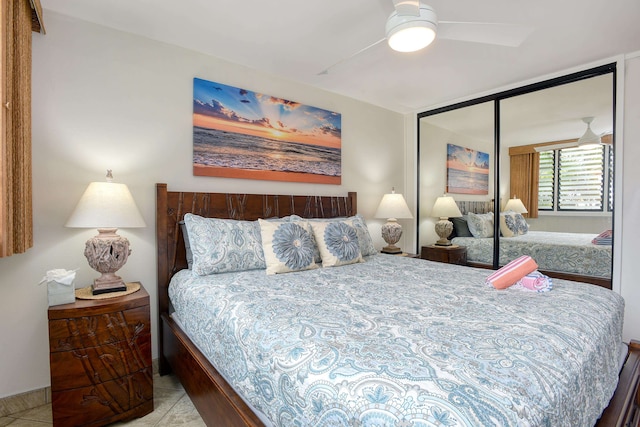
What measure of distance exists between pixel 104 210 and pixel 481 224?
3.48m

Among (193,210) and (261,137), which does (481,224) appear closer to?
(261,137)

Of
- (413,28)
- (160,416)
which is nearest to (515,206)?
(413,28)

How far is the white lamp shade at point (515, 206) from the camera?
130 inches

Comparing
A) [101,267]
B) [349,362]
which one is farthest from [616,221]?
[101,267]

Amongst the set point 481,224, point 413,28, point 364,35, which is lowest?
point 481,224

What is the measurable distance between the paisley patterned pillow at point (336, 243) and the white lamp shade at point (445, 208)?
1.72 meters

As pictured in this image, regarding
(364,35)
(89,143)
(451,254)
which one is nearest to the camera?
(89,143)

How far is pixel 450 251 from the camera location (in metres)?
3.68

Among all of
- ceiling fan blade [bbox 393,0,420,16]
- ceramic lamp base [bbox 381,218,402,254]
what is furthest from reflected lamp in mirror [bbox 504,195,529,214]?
ceiling fan blade [bbox 393,0,420,16]

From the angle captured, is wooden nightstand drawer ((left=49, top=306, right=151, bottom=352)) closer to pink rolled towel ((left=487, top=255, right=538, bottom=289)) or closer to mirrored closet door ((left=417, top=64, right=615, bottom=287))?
pink rolled towel ((left=487, top=255, right=538, bottom=289))

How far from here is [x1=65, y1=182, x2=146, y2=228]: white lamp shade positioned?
1.82m

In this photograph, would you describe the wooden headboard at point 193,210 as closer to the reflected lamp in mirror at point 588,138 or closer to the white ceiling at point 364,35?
the white ceiling at point 364,35

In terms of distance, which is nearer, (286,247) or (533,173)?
(286,247)

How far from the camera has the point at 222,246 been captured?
2158mm
